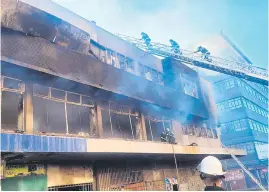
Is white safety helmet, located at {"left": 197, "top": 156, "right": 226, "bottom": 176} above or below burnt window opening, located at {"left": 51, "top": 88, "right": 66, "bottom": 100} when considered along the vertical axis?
below

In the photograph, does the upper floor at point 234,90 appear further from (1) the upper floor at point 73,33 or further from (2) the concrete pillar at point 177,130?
(2) the concrete pillar at point 177,130

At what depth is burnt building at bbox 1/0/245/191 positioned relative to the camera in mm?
7875

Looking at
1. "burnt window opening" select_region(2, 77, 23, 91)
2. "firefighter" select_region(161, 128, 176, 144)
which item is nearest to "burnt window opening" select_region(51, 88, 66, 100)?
"burnt window opening" select_region(2, 77, 23, 91)

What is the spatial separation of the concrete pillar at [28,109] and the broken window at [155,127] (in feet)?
21.9

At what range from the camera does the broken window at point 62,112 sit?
880 centimetres

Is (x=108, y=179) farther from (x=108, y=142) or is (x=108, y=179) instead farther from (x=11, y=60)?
(x=11, y=60)

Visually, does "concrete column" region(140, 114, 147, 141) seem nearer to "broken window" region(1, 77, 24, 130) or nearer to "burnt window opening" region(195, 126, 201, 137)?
"broken window" region(1, 77, 24, 130)

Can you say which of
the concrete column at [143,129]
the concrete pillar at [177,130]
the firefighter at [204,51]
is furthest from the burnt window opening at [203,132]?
the concrete column at [143,129]

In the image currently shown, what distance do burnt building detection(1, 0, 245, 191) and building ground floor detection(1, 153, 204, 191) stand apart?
0.03 m

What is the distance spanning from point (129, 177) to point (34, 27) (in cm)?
745

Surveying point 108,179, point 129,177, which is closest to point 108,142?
point 108,179

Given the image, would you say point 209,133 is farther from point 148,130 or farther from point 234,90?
point 234,90

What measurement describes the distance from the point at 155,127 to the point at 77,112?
5.47 meters

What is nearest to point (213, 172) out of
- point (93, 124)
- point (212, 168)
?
point (212, 168)
